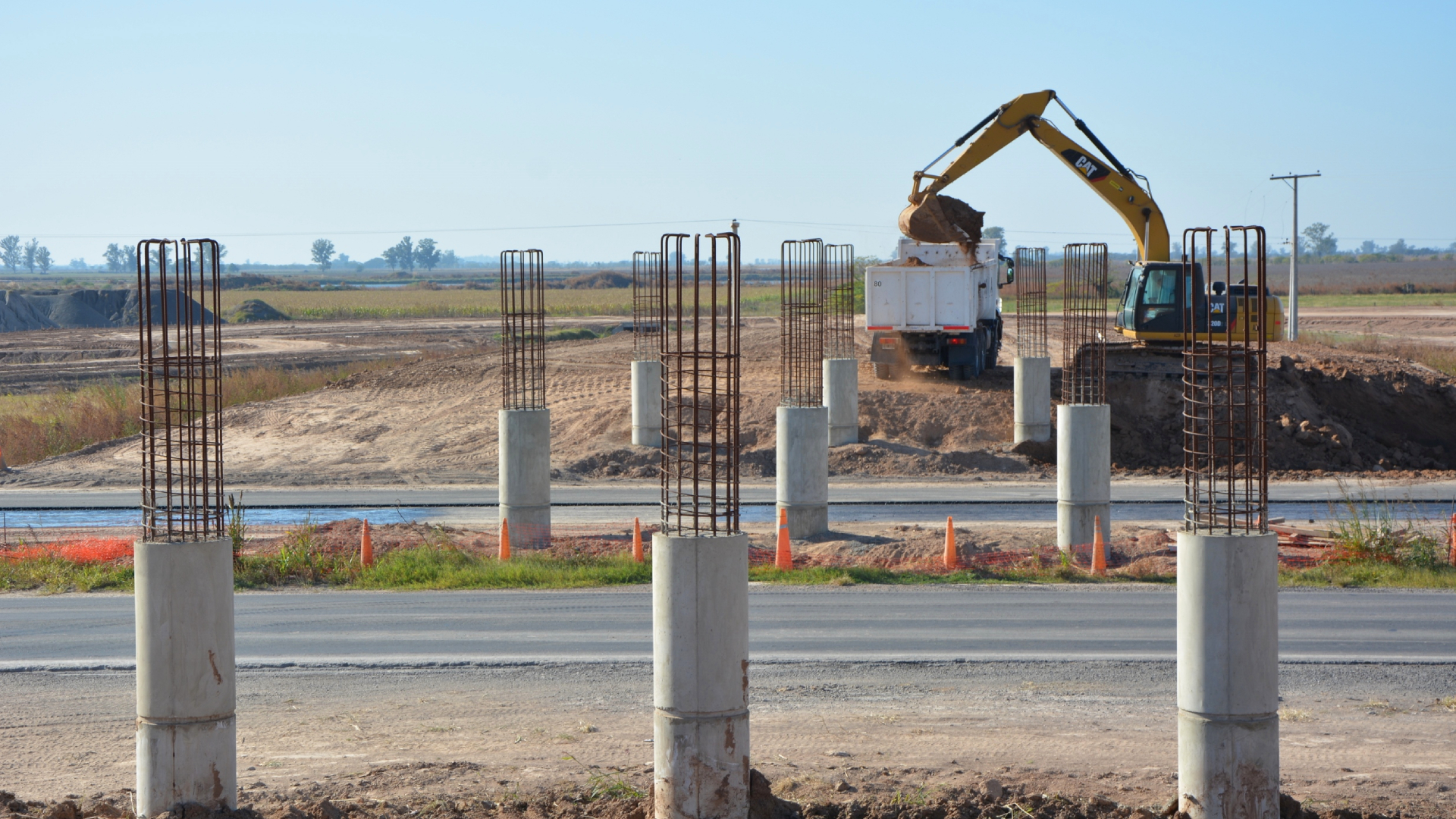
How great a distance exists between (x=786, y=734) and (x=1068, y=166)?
22.3 metres

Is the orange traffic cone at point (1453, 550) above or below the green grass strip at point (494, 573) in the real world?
above

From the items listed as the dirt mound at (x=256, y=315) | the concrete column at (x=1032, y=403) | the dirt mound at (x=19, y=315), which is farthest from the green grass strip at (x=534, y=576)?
the dirt mound at (x=19, y=315)

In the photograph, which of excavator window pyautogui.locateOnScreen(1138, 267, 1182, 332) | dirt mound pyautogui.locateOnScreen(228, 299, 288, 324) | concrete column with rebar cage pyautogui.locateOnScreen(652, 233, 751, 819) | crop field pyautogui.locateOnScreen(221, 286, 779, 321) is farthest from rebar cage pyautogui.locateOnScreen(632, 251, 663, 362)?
dirt mound pyautogui.locateOnScreen(228, 299, 288, 324)

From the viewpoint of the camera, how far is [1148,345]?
29.0 metres

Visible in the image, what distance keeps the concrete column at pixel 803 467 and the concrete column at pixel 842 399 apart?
26.8 ft

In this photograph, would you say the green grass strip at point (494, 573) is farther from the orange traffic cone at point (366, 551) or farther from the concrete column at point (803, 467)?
the concrete column at point (803, 467)

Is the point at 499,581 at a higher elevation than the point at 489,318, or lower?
lower

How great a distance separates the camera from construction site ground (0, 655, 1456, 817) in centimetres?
830

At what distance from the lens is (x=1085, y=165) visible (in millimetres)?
29375

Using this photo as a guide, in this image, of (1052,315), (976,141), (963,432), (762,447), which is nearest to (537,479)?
(762,447)

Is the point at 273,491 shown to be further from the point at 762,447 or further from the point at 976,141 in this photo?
the point at 976,141

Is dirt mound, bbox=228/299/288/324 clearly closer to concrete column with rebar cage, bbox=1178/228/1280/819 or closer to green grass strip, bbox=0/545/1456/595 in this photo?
green grass strip, bbox=0/545/1456/595

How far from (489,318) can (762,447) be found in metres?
56.8

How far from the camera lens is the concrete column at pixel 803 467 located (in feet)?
60.4
